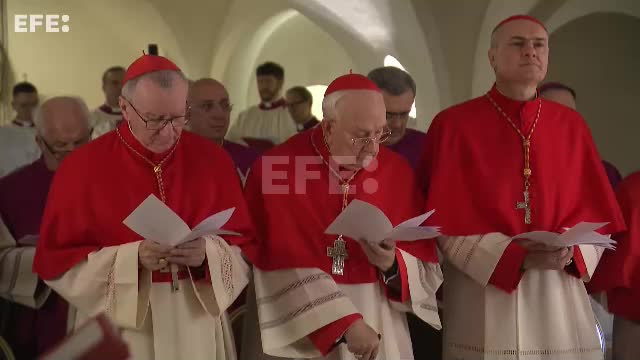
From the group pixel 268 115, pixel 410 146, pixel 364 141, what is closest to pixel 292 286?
pixel 364 141

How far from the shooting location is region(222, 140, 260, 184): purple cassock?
211 inches

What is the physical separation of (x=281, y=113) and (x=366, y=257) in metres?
5.89

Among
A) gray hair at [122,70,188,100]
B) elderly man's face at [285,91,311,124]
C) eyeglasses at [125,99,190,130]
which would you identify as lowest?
eyeglasses at [125,99,190,130]

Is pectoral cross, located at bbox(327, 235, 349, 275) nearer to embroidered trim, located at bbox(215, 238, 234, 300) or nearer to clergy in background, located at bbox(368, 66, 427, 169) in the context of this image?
embroidered trim, located at bbox(215, 238, 234, 300)

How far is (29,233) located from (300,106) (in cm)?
512

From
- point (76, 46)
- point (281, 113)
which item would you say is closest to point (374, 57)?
point (281, 113)

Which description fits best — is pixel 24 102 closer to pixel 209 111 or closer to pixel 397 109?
pixel 209 111

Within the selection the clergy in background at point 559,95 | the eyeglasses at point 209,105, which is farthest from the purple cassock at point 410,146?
the eyeglasses at point 209,105

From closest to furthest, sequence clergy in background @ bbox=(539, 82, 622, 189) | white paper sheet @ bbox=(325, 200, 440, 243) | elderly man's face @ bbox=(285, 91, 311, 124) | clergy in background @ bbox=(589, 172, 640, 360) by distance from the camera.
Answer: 1. white paper sheet @ bbox=(325, 200, 440, 243)
2. clergy in background @ bbox=(589, 172, 640, 360)
3. clergy in background @ bbox=(539, 82, 622, 189)
4. elderly man's face @ bbox=(285, 91, 311, 124)

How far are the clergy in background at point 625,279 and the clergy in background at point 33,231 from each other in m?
2.36

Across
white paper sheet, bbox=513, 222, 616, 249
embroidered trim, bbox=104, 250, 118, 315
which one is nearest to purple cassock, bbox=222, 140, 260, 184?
embroidered trim, bbox=104, 250, 118, 315

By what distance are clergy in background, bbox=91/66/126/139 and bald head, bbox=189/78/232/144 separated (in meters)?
2.22

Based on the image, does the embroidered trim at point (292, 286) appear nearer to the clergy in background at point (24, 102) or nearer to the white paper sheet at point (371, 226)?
the white paper sheet at point (371, 226)

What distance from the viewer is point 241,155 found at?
546cm
